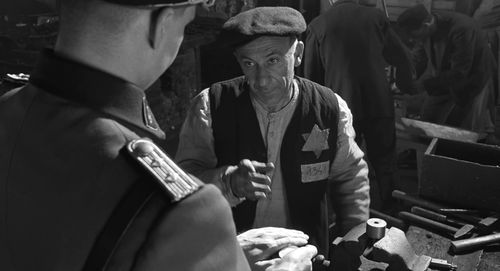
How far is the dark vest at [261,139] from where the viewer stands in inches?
115

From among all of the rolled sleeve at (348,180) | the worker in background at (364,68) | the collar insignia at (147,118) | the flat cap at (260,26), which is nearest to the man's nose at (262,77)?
the flat cap at (260,26)

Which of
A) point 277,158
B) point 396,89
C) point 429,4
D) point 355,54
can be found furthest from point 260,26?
point 396,89

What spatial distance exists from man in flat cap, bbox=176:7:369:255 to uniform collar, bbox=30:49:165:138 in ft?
5.13

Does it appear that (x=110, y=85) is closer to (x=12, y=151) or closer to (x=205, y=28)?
(x=12, y=151)

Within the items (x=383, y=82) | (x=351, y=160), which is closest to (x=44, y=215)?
(x=351, y=160)

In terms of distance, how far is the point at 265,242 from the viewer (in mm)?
2053

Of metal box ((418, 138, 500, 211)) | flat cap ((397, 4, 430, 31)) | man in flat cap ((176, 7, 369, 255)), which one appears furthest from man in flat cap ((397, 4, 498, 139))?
man in flat cap ((176, 7, 369, 255))

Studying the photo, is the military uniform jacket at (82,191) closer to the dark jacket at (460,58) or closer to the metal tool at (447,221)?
the metal tool at (447,221)

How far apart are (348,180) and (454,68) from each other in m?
3.36

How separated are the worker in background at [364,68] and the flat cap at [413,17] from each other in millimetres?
162

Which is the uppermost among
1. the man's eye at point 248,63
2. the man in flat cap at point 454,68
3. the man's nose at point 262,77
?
the man's eye at point 248,63

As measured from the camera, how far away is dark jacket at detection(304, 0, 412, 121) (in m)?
5.62

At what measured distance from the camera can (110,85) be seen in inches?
48.7

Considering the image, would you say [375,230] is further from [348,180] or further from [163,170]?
[163,170]
